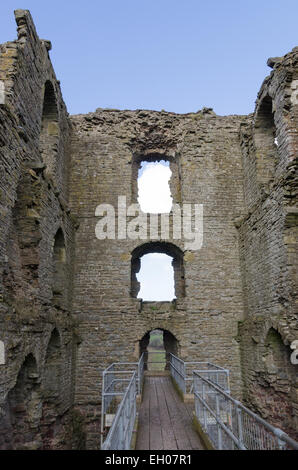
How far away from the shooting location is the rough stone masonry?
7.54 m

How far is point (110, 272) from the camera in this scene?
11.9m

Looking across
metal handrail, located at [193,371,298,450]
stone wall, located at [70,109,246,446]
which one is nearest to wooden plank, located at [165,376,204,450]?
metal handrail, located at [193,371,298,450]

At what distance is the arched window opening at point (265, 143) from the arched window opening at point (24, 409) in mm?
8781

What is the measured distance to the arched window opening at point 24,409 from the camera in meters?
7.21

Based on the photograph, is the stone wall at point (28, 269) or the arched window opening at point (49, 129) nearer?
the stone wall at point (28, 269)

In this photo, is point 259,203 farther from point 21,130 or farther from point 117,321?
point 21,130

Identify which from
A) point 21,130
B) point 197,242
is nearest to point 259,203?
point 197,242

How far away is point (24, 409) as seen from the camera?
7.45 metres

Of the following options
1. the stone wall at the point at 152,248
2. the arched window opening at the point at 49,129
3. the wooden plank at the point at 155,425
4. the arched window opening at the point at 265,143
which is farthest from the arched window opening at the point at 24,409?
the arched window opening at the point at 265,143

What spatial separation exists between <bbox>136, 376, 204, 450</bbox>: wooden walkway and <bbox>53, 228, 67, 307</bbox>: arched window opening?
363 cm

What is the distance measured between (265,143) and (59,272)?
800 centimetres
